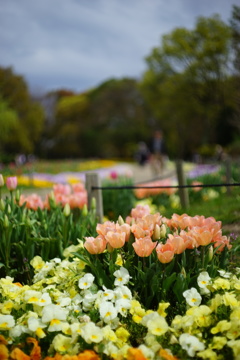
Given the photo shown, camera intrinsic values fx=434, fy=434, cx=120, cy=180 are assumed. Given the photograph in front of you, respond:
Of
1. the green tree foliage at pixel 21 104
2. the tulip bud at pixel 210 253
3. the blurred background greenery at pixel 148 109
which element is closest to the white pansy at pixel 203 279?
the tulip bud at pixel 210 253

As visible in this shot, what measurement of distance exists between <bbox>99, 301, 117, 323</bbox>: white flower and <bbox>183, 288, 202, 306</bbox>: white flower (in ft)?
1.25

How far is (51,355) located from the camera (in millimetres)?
2037

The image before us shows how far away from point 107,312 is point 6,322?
1.62ft

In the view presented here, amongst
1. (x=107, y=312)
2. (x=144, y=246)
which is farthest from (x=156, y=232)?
(x=107, y=312)

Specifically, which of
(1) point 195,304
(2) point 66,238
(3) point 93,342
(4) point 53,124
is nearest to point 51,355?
(3) point 93,342

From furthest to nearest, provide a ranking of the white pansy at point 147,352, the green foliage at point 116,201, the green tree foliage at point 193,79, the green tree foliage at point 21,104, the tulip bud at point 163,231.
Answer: the green tree foliage at point 193,79
the green tree foliage at point 21,104
the green foliage at point 116,201
the tulip bud at point 163,231
the white pansy at point 147,352

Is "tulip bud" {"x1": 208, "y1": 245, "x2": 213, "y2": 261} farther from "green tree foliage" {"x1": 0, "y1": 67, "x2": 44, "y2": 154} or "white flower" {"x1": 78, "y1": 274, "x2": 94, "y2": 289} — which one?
"green tree foliage" {"x1": 0, "y1": 67, "x2": 44, "y2": 154}

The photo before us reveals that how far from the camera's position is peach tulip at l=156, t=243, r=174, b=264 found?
7.49 feet

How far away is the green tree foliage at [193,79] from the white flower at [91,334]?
23.1 meters

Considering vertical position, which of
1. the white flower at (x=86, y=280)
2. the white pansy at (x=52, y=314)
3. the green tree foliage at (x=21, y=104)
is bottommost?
the white pansy at (x=52, y=314)

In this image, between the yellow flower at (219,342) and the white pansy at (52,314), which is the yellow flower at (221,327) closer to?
the yellow flower at (219,342)

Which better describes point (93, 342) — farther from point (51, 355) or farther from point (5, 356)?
point (5, 356)

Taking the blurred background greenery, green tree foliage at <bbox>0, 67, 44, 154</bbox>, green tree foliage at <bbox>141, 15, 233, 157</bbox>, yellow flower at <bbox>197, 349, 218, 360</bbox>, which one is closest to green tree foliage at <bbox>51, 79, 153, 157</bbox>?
the blurred background greenery

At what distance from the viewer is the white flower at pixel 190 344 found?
1.92 metres
